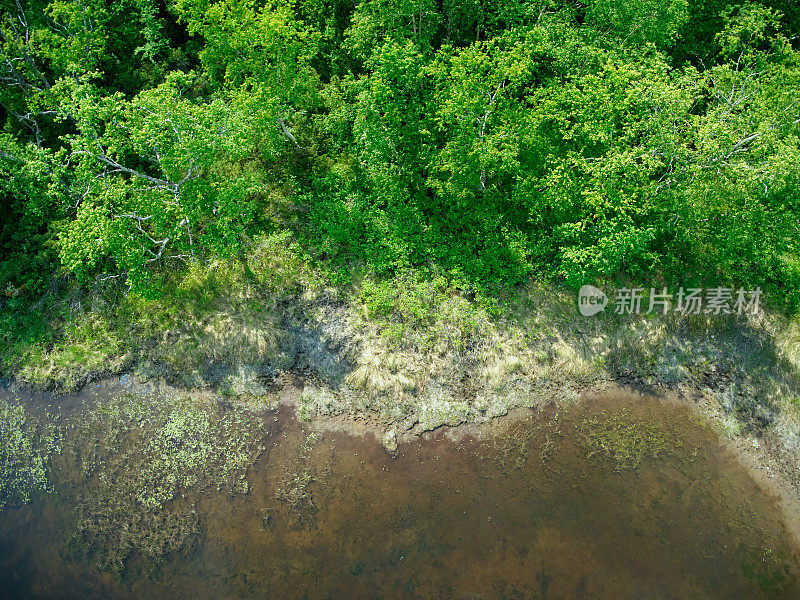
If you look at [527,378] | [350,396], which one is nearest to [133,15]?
[350,396]

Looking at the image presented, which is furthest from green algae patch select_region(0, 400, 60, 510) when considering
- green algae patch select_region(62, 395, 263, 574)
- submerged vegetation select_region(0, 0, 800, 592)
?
green algae patch select_region(62, 395, 263, 574)

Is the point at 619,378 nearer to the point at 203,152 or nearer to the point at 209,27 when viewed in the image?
the point at 203,152

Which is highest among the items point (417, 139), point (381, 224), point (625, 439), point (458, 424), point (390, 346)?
point (417, 139)
